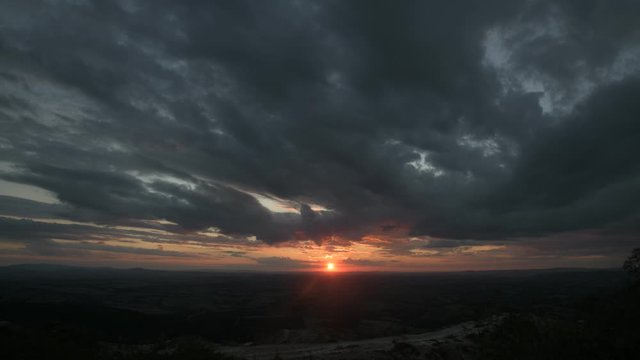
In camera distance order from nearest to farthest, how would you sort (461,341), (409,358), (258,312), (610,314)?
(610,314) < (409,358) < (461,341) < (258,312)

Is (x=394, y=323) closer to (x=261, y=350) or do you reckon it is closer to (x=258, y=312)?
(x=258, y=312)

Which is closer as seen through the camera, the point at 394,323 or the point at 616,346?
the point at 616,346

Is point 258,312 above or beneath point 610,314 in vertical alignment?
beneath

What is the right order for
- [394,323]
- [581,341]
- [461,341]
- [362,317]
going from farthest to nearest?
[362,317], [394,323], [461,341], [581,341]

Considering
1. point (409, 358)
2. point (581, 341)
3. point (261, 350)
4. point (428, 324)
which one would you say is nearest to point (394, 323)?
point (428, 324)

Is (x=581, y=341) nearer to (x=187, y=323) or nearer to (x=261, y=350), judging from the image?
(x=261, y=350)

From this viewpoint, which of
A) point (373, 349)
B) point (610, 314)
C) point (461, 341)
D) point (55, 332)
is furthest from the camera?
point (461, 341)

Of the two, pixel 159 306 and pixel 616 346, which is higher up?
pixel 616 346

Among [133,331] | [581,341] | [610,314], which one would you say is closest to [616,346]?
[581,341]

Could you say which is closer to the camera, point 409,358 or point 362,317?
point 409,358
